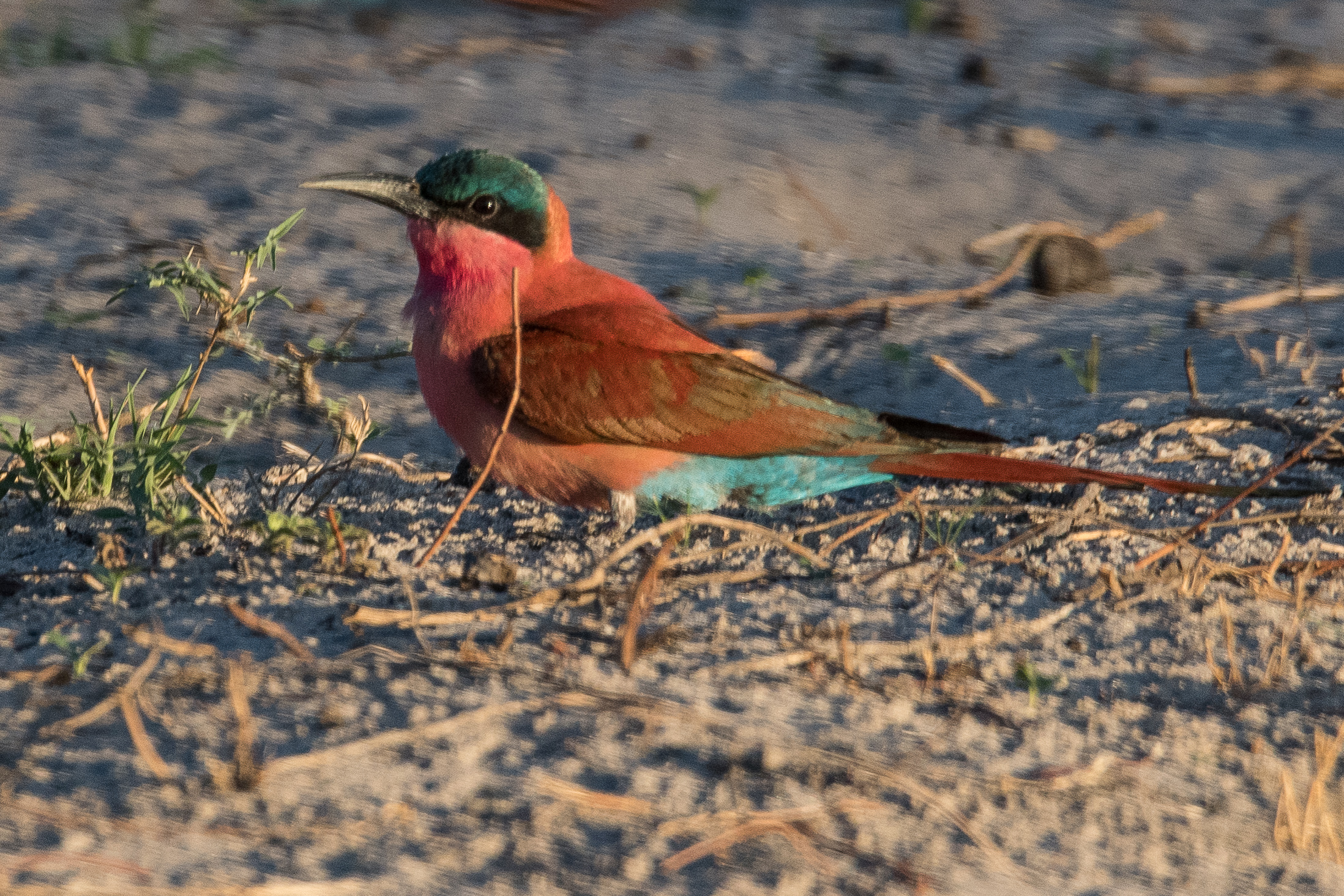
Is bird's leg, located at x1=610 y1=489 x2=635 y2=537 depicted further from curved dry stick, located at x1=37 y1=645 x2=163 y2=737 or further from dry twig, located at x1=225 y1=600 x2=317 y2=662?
curved dry stick, located at x1=37 y1=645 x2=163 y2=737

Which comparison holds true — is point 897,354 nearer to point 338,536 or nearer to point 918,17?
point 338,536

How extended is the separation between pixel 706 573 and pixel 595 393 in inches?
17.1

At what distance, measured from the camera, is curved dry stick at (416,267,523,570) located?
7.25 ft

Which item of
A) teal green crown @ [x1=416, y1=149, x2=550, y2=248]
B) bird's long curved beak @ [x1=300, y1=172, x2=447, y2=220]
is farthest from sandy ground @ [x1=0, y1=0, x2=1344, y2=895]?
teal green crown @ [x1=416, y1=149, x2=550, y2=248]

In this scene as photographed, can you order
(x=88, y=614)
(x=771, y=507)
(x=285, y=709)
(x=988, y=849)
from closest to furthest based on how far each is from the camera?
1. (x=988, y=849)
2. (x=285, y=709)
3. (x=88, y=614)
4. (x=771, y=507)

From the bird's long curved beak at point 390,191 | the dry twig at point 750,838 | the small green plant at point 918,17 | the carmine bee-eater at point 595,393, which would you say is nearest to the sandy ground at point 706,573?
the dry twig at point 750,838

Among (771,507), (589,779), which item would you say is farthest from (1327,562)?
(589,779)

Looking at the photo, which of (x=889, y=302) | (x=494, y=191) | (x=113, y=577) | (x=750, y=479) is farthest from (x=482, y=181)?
(x=889, y=302)

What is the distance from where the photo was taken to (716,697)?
178 centimetres

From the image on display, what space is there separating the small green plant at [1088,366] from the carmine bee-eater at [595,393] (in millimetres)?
829

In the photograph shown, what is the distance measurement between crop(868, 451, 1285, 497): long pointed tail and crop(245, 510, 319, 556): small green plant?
1.06 m

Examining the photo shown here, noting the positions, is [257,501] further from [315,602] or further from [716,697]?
[716,697]

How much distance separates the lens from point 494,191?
266cm

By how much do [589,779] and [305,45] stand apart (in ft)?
16.3
